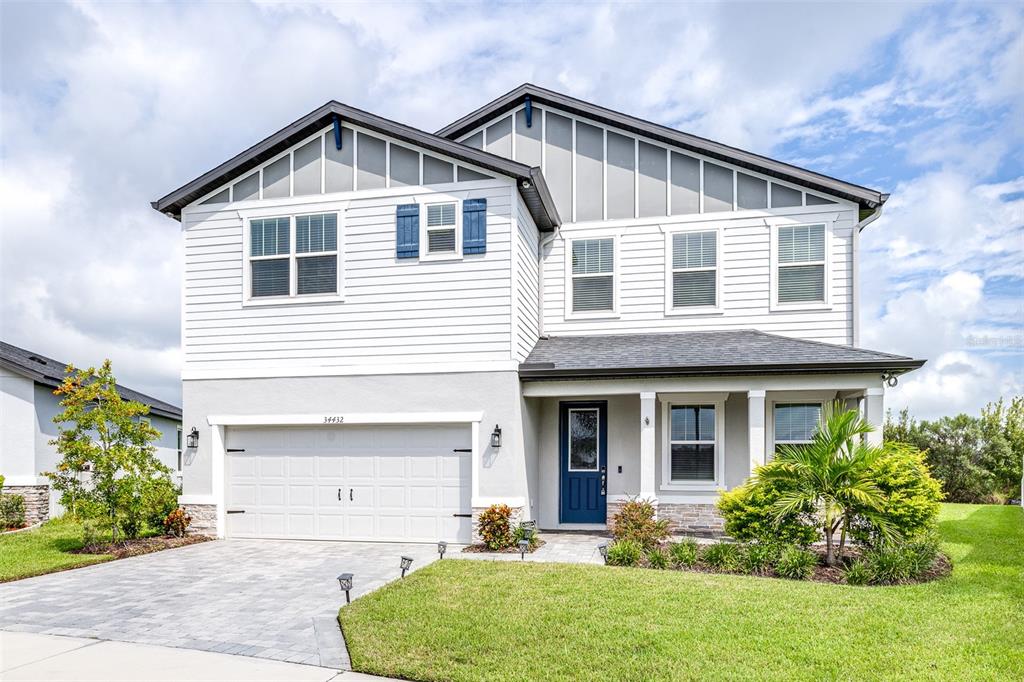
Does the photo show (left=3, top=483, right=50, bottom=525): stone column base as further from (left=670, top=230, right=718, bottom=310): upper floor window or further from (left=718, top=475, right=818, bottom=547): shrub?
(left=718, top=475, right=818, bottom=547): shrub

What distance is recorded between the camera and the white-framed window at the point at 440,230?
43.0 ft

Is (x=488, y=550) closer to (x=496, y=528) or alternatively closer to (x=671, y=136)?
(x=496, y=528)

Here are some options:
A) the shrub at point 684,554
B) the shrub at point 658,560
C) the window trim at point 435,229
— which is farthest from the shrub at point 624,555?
the window trim at point 435,229

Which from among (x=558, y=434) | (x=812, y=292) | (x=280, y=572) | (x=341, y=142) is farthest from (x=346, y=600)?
(x=812, y=292)

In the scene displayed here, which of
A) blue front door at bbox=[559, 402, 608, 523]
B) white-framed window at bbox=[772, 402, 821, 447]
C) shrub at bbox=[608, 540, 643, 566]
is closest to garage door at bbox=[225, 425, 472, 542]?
blue front door at bbox=[559, 402, 608, 523]

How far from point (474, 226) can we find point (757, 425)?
19.7 ft

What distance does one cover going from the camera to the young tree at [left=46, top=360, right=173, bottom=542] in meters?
12.4

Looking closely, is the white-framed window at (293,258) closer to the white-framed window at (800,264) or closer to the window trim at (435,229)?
the window trim at (435,229)

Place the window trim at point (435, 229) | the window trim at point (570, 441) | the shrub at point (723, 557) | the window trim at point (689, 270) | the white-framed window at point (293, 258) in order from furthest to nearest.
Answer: the window trim at point (689, 270) < the window trim at point (570, 441) < the white-framed window at point (293, 258) < the window trim at point (435, 229) < the shrub at point (723, 557)

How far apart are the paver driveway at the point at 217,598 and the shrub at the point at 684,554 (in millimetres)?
3576

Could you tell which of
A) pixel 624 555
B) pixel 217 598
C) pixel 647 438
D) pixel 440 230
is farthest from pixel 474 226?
pixel 217 598

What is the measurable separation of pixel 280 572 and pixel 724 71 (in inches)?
425

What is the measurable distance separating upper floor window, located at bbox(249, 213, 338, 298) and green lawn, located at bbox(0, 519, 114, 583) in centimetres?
528

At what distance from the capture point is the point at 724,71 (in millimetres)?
12750
